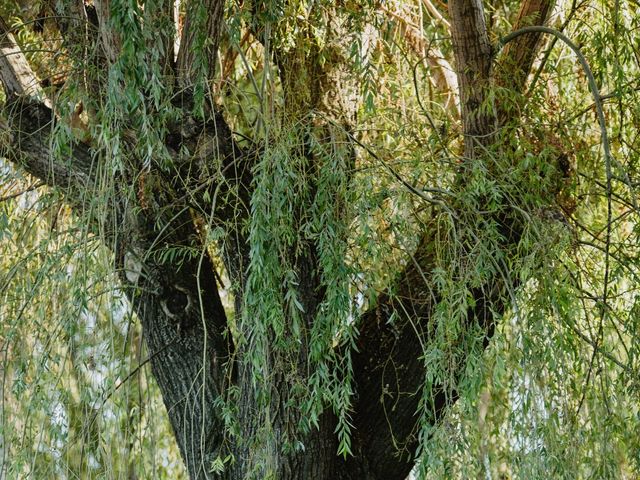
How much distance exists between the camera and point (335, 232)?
2584 millimetres

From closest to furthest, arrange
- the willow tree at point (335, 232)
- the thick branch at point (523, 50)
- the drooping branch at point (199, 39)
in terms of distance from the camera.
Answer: the willow tree at point (335, 232) < the drooping branch at point (199, 39) < the thick branch at point (523, 50)

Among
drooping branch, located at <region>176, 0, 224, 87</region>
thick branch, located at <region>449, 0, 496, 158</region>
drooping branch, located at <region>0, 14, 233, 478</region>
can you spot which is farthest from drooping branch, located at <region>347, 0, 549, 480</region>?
drooping branch, located at <region>176, 0, 224, 87</region>

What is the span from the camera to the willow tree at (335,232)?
2482mm

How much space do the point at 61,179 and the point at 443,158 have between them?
3.90 ft

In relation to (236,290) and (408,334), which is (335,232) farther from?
(408,334)

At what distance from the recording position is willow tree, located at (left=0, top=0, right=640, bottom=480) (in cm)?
248

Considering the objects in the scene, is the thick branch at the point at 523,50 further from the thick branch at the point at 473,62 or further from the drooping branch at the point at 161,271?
the drooping branch at the point at 161,271

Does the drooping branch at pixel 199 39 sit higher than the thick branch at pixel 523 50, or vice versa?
the thick branch at pixel 523 50

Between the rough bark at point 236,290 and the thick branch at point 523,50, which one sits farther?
the thick branch at point 523,50

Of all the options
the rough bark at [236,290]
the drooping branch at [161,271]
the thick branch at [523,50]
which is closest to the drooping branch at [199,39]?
the rough bark at [236,290]

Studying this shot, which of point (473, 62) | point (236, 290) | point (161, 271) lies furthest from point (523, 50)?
point (161, 271)

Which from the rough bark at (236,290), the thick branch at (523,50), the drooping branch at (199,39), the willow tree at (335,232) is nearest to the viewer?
the willow tree at (335,232)

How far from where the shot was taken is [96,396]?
8.38 feet

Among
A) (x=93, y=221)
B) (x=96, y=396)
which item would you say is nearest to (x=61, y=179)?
(x=93, y=221)
